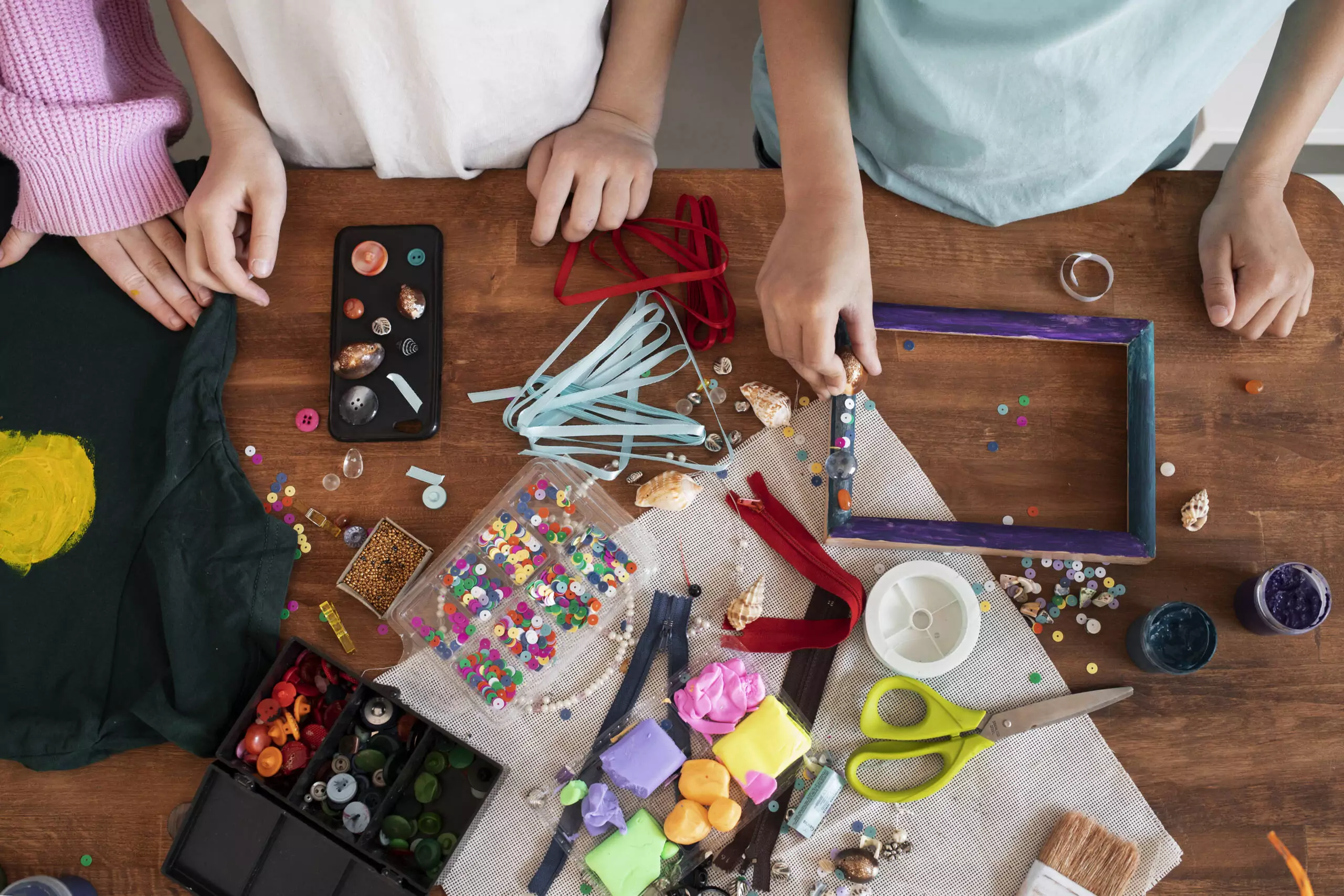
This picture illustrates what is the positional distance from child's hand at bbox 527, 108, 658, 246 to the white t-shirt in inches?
1.9

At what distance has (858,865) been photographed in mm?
896

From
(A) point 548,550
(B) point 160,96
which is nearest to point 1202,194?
(A) point 548,550

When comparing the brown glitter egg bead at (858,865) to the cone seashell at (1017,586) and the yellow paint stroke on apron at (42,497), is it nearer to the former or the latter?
the cone seashell at (1017,586)

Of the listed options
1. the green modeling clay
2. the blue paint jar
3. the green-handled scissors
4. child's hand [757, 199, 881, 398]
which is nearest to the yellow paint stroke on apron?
the green modeling clay

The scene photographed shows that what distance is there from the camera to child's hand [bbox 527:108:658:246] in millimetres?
983

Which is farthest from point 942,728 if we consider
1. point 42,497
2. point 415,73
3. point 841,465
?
point 42,497

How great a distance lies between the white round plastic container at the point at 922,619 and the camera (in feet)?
3.01

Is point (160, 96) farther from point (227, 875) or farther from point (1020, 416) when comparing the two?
point (1020, 416)

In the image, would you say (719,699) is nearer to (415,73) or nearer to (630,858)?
(630,858)

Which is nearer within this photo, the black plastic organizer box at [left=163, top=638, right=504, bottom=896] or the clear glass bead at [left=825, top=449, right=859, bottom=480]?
the black plastic organizer box at [left=163, top=638, right=504, bottom=896]

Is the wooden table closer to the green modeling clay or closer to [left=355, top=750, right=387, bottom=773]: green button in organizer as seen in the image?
[left=355, top=750, right=387, bottom=773]: green button in organizer

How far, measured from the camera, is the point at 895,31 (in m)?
0.86

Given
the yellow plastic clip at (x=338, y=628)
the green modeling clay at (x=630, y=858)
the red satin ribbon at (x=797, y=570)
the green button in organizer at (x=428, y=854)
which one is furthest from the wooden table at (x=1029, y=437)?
the green modeling clay at (x=630, y=858)

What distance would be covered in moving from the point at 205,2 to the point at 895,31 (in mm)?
744
